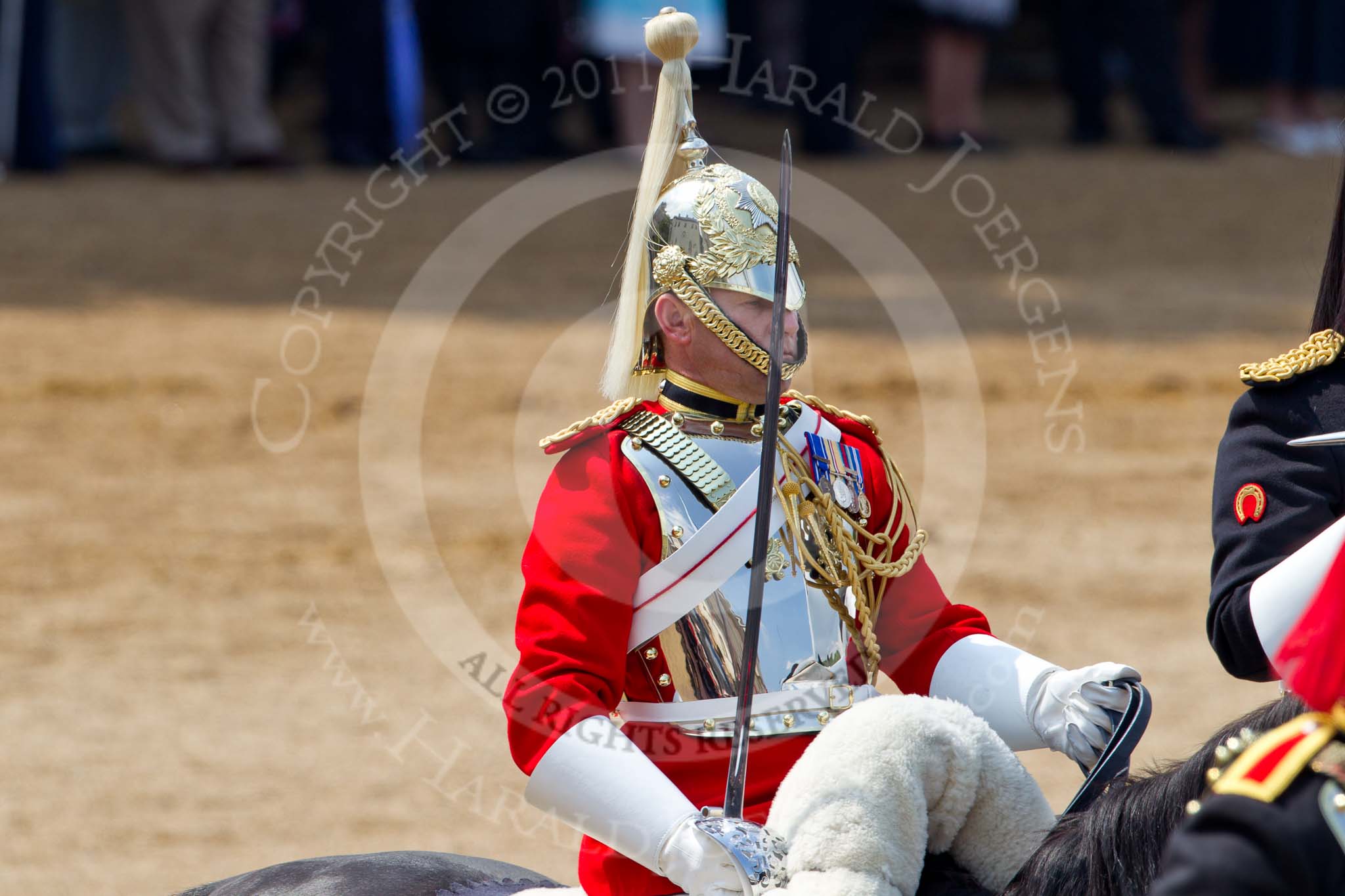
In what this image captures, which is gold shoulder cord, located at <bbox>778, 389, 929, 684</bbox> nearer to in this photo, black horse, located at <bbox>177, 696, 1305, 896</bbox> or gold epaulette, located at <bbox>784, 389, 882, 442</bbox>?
gold epaulette, located at <bbox>784, 389, 882, 442</bbox>

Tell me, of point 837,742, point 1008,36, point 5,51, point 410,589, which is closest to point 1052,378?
point 410,589

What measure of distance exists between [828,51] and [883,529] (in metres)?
8.58

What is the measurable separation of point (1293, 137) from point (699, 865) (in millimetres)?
11229

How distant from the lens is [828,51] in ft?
33.9

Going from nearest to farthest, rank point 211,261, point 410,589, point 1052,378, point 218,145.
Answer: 1. point 410,589
2. point 1052,378
3. point 211,261
4. point 218,145

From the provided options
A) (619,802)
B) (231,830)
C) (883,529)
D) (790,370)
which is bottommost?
(231,830)

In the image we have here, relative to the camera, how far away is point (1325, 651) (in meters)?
1.28

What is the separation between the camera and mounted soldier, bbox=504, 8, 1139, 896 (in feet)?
A: 6.07

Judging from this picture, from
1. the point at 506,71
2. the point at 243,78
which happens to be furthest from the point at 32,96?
the point at 506,71

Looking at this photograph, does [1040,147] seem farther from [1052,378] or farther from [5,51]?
[5,51]

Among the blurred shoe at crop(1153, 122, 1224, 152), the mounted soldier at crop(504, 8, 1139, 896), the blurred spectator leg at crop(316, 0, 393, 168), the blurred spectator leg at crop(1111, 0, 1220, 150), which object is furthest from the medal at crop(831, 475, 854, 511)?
the blurred shoe at crop(1153, 122, 1224, 152)

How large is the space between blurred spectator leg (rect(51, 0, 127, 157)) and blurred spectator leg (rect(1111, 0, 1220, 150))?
19.1ft

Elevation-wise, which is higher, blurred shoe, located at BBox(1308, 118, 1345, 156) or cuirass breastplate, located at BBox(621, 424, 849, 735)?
blurred shoe, located at BBox(1308, 118, 1345, 156)

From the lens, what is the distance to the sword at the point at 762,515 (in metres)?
1.79
